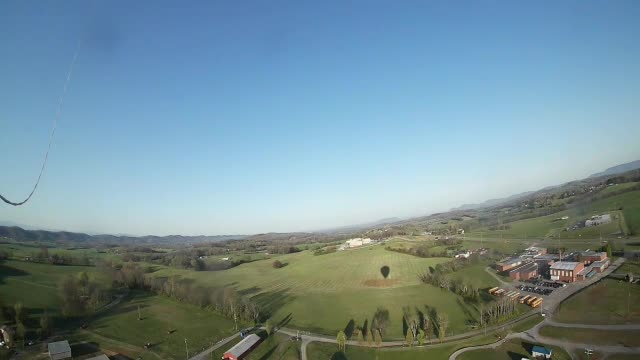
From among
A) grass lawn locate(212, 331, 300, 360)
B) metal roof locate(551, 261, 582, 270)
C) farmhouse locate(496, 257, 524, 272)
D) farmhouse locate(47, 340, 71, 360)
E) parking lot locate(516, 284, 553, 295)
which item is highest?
farmhouse locate(47, 340, 71, 360)

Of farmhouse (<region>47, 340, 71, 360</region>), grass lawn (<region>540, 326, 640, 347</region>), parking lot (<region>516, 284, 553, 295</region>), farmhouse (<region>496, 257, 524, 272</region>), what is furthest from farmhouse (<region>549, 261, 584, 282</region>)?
farmhouse (<region>47, 340, 71, 360</region>)

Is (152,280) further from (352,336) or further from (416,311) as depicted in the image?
(416,311)

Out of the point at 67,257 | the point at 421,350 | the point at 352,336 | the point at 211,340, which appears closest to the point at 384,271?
the point at 352,336

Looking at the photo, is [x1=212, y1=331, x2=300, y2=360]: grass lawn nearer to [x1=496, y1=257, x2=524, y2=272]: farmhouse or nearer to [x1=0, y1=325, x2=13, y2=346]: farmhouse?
[x1=0, y1=325, x2=13, y2=346]: farmhouse

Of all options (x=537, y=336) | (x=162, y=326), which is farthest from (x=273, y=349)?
(x=537, y=336)

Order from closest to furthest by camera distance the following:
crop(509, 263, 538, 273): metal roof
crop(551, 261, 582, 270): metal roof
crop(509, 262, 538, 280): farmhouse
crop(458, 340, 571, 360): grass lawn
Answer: crop(458, 340, 571, 360): grass lawn, crop(551, 261, 582, 270): metal roof, crop(509, 262, 538, 280): farmhouse, crop(509, 263, 538, 273): metal roof

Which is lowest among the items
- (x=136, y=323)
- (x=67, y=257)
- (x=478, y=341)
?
(x=478, y=341)
